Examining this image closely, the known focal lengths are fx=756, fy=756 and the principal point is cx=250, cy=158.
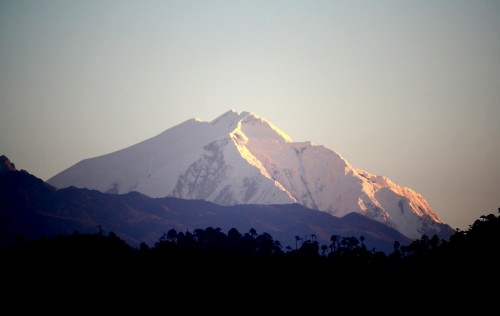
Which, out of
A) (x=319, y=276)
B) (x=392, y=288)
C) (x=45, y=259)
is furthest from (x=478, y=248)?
(x=45, y=259)

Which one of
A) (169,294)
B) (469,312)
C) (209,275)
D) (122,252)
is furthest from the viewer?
(122,252)

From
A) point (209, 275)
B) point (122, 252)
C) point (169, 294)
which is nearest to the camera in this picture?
point (169, 294)

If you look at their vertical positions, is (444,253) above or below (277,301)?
above

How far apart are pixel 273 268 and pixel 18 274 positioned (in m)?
57.3

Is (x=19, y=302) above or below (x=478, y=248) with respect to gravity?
below

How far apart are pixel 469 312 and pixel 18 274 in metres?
92.6

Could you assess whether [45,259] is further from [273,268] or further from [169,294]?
[273,268]

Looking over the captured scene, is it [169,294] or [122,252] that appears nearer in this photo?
[169,294]

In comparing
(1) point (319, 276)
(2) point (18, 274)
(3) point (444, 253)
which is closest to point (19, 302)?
(2) point (18, 274)

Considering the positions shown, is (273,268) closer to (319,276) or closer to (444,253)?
(319,276)

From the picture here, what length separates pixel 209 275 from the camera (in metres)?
168

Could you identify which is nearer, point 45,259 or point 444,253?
point 45,259

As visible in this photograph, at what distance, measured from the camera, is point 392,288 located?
16238 centimetres

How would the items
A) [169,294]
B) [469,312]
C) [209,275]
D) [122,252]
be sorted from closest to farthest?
[469,312], [169,294], [209,275], [122,252]
